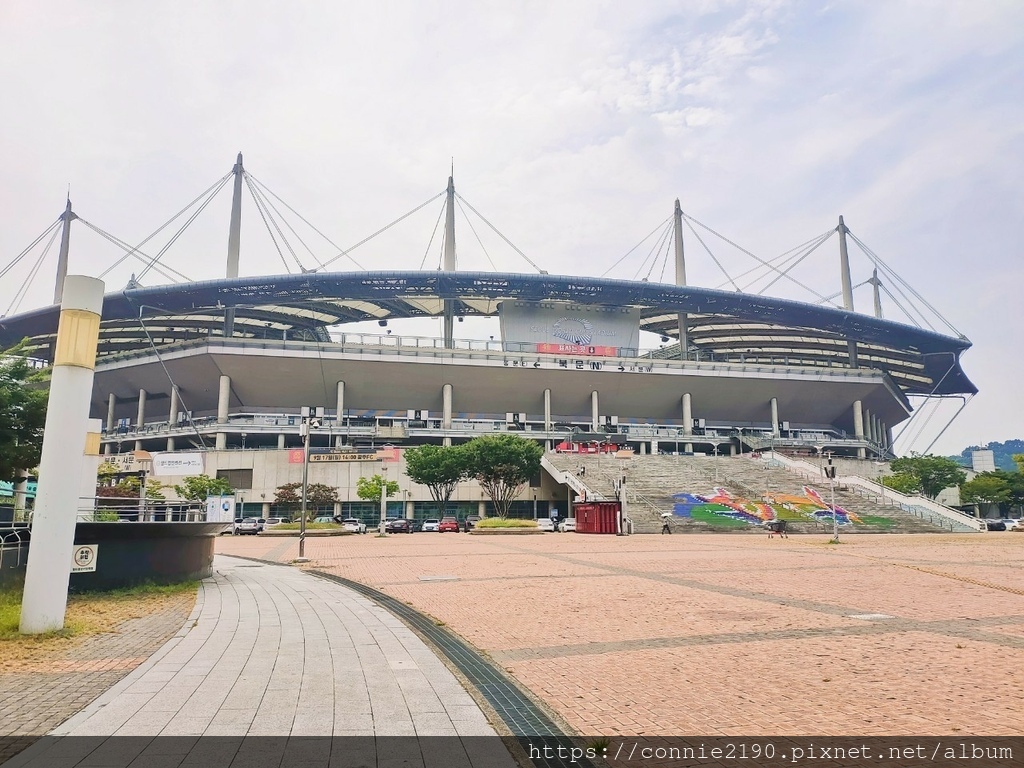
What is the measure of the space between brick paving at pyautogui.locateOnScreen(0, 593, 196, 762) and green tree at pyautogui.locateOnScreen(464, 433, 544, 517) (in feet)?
137

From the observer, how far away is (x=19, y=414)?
45.6ft

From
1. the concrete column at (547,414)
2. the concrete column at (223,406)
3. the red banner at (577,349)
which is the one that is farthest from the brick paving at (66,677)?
the red banner at (577,349)

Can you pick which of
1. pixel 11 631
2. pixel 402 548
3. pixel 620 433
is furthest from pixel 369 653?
pixel 620 433

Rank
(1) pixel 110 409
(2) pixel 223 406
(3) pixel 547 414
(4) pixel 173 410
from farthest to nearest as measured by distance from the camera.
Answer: (1) pixel 110 409 → (3) pixel 547 414 → (4) pixel 173 410 → (2) pixel 223 406

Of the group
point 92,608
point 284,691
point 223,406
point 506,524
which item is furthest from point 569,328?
point 284,691

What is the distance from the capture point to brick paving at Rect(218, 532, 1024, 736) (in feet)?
20.2

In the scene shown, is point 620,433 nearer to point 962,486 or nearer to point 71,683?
point 962,486

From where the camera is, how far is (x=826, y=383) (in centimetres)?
8225

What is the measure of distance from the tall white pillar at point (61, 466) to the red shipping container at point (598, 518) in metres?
33.2

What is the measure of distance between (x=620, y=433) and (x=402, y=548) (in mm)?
48645

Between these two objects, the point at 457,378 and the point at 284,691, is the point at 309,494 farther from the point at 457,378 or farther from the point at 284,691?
the point at 284,691

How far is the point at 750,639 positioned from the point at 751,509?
41265 mm

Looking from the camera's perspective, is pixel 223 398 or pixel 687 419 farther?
pixel 687 419

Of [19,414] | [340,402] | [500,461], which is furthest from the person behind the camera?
[340,402]
